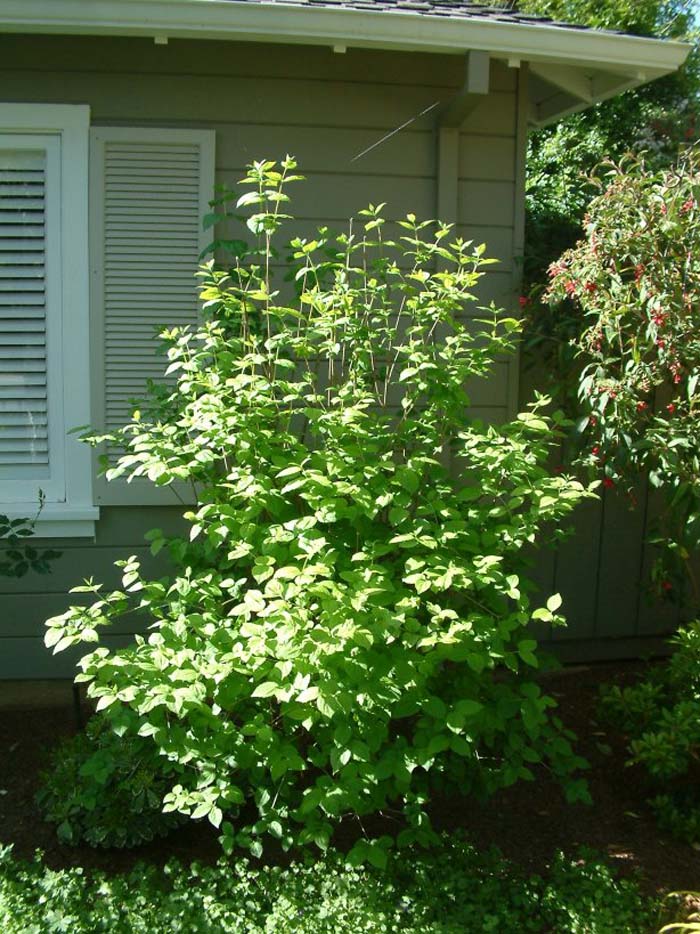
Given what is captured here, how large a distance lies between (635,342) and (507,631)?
50.4 inches

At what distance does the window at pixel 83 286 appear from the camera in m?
4.33

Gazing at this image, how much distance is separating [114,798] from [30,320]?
2.28 metres

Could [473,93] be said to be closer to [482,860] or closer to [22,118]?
[22,118]

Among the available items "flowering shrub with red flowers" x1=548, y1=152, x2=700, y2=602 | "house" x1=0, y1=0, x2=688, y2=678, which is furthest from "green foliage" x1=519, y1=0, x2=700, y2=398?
"flowering shrub with red flowers" x1=548, y1=152, x2=700, y2=602

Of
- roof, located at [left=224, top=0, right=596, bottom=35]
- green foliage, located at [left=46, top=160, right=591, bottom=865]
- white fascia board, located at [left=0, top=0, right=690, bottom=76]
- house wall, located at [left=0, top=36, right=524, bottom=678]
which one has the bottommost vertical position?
green foliage, located at [left=46, top=160, right=591, bottom=865]

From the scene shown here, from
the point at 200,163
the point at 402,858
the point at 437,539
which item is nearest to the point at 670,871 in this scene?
the point at 402,858

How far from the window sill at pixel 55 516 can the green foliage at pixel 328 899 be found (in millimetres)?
1748

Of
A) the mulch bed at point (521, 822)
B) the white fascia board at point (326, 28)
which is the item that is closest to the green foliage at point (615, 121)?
the white fascia board at point (326, 28)

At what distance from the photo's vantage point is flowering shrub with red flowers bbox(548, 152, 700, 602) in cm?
350

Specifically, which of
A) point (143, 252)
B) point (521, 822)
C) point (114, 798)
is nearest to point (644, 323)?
point (521, 822)

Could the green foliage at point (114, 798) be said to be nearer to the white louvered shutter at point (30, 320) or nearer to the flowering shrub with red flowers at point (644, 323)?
the white louvered shutter at point (30, 320)

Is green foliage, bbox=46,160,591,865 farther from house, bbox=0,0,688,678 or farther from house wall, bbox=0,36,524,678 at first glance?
house wall, bbox=0,36,524,678

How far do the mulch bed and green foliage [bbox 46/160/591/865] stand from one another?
9.7 inches

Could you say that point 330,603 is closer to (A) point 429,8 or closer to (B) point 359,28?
(B) point 359,28
